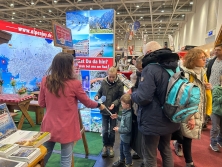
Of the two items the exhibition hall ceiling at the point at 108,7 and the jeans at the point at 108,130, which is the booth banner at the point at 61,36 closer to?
the jeans at the point at 108,130

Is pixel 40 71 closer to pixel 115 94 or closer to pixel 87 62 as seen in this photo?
pixel 87 62

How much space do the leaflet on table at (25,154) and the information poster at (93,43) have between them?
2.36m

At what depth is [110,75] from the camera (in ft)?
8.55

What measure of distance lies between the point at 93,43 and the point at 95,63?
38 cm

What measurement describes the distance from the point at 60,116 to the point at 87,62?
200cm

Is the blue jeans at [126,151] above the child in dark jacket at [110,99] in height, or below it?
below

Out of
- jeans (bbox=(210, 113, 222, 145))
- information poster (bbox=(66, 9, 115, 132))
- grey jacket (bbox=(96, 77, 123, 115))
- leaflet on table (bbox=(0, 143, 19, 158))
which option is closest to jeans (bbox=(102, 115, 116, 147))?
grey jacket (bbox=(96, 77, 123, 115))

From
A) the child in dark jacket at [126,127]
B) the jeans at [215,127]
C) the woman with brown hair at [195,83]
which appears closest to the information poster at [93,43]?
the child in dark jacket at [126,127]

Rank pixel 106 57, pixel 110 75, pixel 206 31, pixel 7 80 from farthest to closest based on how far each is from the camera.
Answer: pixel 206 31, pixel 7 80, pixel 106 57, pixel 110 75

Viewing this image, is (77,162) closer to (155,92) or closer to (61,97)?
(61,97)

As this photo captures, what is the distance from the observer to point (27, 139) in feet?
4.32

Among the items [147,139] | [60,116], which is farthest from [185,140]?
[60,116]

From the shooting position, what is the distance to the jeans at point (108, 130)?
2.69 meters

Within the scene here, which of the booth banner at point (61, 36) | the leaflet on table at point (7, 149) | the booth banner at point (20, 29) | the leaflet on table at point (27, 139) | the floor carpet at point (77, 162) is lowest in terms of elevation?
the floor carpet at point (77, 162)
